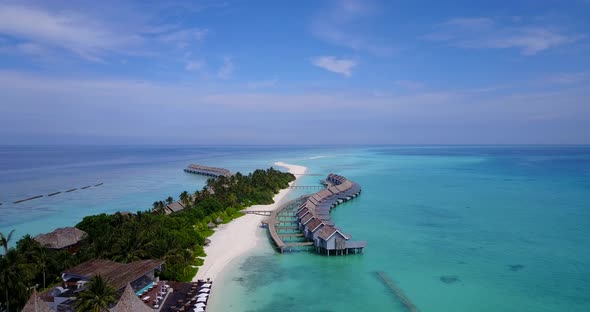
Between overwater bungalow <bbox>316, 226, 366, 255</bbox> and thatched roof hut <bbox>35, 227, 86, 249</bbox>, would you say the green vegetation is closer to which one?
thatched roof hut <bbox>35, 227, 86, 249</bbox>

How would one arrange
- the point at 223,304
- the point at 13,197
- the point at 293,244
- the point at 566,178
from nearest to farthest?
the point at 223,304
the point at 293,244
the point at 13,197
the point at 566,178

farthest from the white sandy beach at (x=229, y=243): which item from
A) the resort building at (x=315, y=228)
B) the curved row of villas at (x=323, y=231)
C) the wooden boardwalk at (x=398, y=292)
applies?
the wooden boardwalk at (x=398, y=292)

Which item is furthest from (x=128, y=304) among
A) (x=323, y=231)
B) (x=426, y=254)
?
(x=426, y=254)

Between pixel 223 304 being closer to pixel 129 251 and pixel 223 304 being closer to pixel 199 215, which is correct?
pixel 129 251

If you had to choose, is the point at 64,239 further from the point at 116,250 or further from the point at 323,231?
the point at 323,231

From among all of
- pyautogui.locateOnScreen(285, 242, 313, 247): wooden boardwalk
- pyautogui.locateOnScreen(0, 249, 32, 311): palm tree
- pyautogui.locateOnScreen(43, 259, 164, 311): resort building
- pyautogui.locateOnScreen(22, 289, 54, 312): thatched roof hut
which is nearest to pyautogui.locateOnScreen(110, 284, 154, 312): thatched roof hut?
pyautogui.locateOnScreen(43, 259, 164, 311): resort building

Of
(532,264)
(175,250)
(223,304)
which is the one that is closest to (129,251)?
(175,250)
